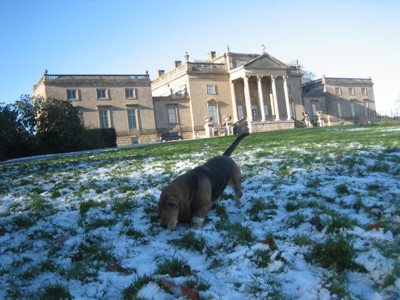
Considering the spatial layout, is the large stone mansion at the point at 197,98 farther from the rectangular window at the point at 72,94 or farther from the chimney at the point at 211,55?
the chimney at the point at 211,55

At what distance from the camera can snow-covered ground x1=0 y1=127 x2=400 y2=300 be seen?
2670 mm

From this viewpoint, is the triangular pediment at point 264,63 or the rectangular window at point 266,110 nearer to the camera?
the triangular pediment at point 264,63

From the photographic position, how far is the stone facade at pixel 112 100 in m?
38.9

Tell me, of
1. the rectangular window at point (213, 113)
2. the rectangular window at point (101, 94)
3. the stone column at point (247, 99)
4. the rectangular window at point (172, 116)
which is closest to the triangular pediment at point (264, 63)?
the stone column at point (247, 99)

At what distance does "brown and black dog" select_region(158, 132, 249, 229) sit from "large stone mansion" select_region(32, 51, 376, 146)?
3455 cm

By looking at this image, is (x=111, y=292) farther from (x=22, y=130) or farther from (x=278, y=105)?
(x=278, y=105)

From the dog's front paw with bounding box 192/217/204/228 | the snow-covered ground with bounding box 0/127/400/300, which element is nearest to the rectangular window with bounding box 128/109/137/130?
the snow-covered ground with bounding box 0/127/400/300

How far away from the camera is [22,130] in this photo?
2336 cm

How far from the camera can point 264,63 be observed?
158ft

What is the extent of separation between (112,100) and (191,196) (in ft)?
128

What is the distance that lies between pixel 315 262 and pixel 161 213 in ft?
5.68

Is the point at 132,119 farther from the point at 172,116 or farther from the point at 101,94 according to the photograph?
the point at 172,116

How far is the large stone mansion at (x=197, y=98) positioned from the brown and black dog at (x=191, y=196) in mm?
34546

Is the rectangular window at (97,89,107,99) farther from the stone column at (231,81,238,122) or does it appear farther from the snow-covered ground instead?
the snow-covered ground
